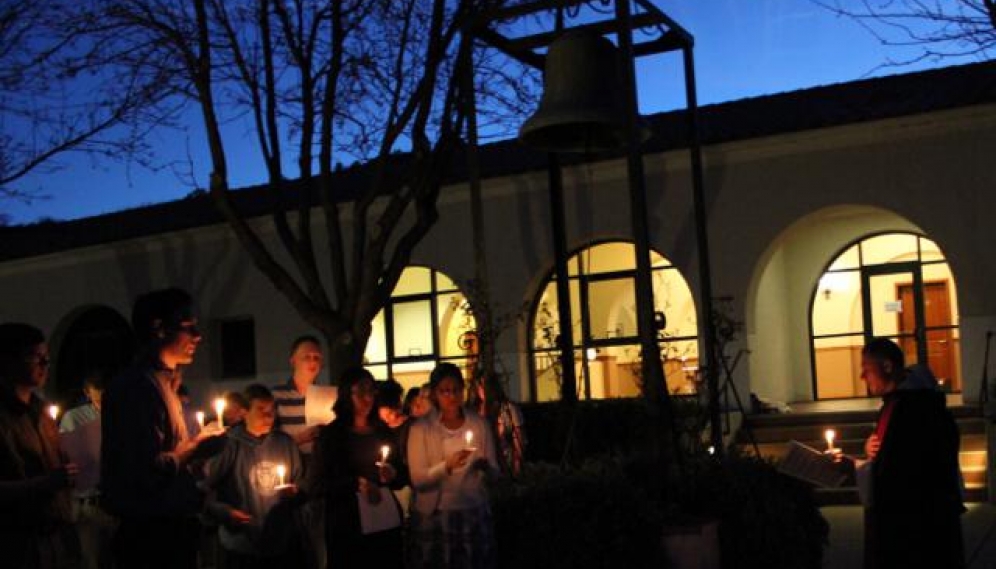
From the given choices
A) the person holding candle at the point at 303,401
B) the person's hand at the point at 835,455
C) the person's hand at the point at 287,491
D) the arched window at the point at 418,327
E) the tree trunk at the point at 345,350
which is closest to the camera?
the person's hand at the point at 287,491

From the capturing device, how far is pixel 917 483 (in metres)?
6.69

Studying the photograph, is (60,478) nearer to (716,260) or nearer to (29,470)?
(29,470)

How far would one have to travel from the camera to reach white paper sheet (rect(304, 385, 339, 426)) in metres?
8.59

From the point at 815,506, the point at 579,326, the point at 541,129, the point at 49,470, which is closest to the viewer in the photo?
the point at 49,470

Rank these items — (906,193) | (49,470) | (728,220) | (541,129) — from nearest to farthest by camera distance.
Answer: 1. (49,470)
2. (541,129)
3. (906,193)
4. (728,220)

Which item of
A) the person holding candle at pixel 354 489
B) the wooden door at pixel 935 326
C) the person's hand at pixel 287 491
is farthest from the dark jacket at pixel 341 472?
the wooden door at pixel 935 326

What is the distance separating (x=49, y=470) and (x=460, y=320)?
57.2ft

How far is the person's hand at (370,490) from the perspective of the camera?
7.30 m

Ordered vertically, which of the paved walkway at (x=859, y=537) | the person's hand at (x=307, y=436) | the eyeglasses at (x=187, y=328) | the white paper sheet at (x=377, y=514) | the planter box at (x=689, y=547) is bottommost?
the paved walkway at (x=859, y=537)

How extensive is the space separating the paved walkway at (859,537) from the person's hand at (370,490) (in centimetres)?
484

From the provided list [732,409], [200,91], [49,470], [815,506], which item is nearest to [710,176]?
[732,409]

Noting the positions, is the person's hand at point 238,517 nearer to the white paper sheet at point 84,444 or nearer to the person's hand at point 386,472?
the person's hand at point 386,472

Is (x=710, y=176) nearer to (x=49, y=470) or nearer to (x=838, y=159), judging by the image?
(x=838, y=159)

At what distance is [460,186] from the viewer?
70.4 ft
